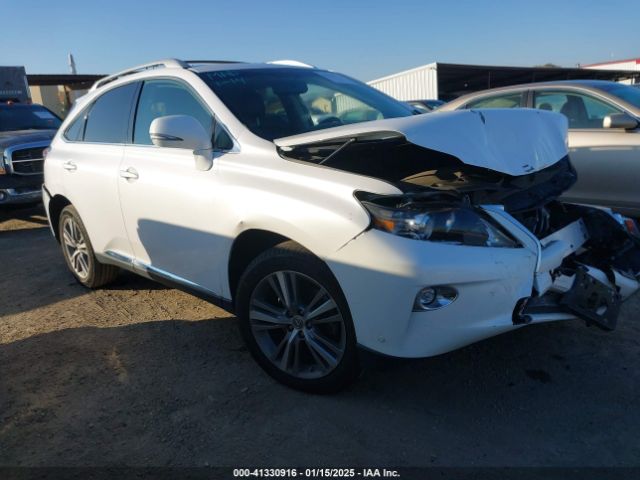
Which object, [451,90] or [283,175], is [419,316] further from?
[451,90]

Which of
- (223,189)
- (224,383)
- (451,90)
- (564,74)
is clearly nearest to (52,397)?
(224,383)

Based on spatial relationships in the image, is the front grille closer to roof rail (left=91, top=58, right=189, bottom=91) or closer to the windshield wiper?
roof rail (left=91, top=58, right=189, bottom=91)

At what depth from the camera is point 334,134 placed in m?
2.72

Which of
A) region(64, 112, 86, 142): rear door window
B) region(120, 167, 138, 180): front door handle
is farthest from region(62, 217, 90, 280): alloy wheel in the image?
region(120, 167, 138, 180): front door handle

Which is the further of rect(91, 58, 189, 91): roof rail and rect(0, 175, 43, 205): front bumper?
rect(0, 175, 43, 205): front bumper

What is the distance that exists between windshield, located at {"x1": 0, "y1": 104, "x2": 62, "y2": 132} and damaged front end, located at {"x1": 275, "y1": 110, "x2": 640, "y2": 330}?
8.10 meters

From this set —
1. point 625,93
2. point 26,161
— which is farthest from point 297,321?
point 26,161

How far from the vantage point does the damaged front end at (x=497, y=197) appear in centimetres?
249

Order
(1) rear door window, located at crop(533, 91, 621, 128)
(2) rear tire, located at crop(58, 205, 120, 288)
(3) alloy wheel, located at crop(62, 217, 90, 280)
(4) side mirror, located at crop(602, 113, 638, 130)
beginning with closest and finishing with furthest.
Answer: (2) rear tire, located at crop(58, 205, 120, 288) → (3) alloy wheel, located at crop(62, 217, 90, 280) → (4) side mirror, located at crop(602, 113, 638, 130) → (1) rear door window, located at crop(533, 91, 621, 128)

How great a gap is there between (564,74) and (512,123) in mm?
35946

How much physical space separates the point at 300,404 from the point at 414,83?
2377 centimetres

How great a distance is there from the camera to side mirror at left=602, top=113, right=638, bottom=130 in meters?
5.19

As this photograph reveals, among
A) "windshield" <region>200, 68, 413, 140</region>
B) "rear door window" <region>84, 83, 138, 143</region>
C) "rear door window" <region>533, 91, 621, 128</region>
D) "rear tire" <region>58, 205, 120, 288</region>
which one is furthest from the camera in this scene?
"rear door window" <region>533, 91, 621, 128</region>

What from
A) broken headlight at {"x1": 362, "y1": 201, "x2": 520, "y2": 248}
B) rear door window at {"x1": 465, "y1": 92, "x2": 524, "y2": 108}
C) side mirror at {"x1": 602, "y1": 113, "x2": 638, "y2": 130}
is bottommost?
broken headlight at {"x1": 362, "y1": 201, "x2": 520, "y2": 248}
